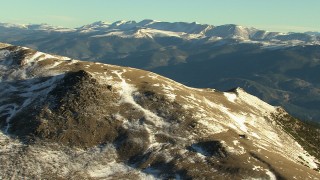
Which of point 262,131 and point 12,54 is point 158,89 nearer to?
point 262,131

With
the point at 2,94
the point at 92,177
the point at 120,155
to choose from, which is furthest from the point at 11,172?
the point at 2,94

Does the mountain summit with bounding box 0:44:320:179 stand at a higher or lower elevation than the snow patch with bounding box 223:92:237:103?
higher

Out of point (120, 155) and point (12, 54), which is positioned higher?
point (12, 54)

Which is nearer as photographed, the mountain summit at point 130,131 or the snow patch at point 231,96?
the mountain summit at point 130,131

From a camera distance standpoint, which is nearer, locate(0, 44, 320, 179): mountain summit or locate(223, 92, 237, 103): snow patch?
locate(0, 44, 320, 179): mountain summit

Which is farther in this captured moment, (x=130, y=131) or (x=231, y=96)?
(x=231, y=96)

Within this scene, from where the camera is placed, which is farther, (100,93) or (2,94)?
(2,94)

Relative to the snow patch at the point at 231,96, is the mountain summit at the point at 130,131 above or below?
above

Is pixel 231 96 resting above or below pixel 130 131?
below
